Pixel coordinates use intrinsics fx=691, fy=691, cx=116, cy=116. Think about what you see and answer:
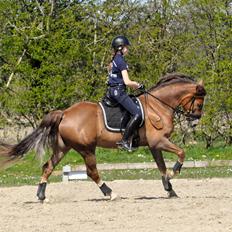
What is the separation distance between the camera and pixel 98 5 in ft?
81.0

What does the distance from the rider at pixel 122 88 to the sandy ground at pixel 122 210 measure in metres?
1.19

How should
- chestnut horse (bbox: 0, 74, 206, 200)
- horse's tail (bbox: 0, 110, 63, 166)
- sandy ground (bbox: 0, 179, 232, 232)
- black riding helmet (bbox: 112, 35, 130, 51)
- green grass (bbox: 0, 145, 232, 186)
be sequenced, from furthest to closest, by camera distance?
green grass (bbox: 0, 145, 232, 186), horse's tail (bbox: 0, 110, 63, 166), chestnut horse (bbox: 0, 74, 206, 200), black riding helmet (bbox: 112, 35, 130, 51), sandy ground (bbox: 0, 179, 232, 232)

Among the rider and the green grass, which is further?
the green grass

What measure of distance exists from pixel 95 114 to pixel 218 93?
38.0 feet

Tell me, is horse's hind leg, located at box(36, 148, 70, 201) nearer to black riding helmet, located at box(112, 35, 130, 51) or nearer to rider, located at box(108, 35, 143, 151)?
rider, located at box(108, 35, 143, 151)

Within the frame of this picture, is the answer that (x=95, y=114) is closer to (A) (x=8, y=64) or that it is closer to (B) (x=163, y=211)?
(B) (x=163, y=211)

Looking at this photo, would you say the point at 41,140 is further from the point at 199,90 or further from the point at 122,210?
the point at 199,90

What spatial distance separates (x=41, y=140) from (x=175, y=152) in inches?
94.4

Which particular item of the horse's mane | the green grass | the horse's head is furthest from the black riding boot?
the green grass

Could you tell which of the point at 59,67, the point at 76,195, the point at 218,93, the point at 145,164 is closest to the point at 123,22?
the point at 59,67

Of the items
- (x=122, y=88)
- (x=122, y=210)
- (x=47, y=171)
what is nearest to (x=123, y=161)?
(x=47, y=171)

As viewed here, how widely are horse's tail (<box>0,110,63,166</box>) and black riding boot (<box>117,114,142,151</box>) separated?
1.22m

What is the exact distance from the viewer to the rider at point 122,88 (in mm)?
11680

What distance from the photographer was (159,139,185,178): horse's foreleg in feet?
37.8
